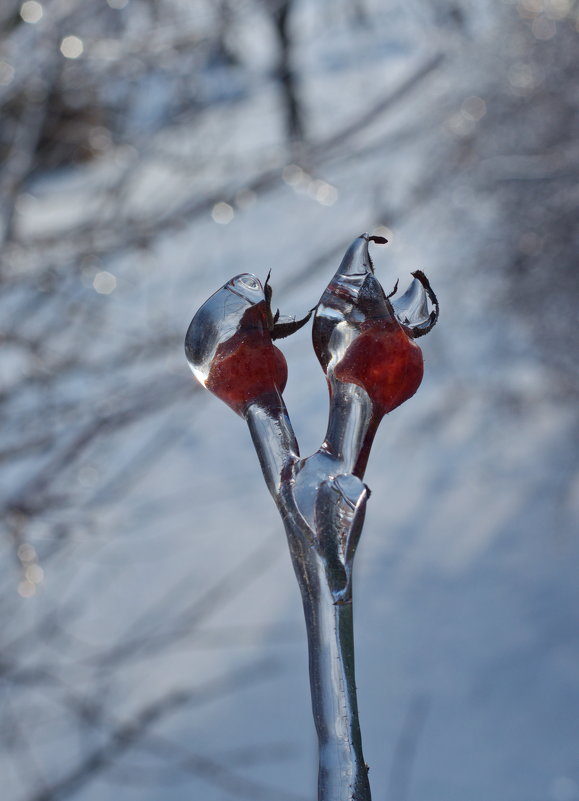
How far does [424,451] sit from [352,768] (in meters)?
3.66

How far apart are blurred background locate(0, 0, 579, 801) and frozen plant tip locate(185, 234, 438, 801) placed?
1232 mm

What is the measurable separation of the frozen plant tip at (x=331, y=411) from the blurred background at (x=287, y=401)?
4.04ft

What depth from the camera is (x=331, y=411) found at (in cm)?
30

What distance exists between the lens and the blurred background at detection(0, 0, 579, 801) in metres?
1.72

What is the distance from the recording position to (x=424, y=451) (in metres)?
3.89

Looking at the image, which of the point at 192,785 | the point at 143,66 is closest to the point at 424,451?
the point at 192,785

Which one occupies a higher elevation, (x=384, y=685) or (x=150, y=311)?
(x=150, y=311)

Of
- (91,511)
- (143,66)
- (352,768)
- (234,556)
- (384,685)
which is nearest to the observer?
(352,768)

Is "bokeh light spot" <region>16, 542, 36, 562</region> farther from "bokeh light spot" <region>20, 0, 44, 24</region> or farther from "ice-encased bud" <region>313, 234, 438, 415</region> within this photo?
"ice-encased bud" <region>313, 234, 438, 415</region>

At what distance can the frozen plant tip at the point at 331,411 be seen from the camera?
277 mm

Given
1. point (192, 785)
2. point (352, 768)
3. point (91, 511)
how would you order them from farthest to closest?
point (192, 785)
point (91, 511)
point (352, 768)

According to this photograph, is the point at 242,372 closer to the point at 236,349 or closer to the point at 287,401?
the point at 236,349

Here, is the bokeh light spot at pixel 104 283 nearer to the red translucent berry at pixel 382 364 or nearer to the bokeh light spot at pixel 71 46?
the bokeh light spot at pixel 71 46

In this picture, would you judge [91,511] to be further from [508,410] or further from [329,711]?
[508,410]
